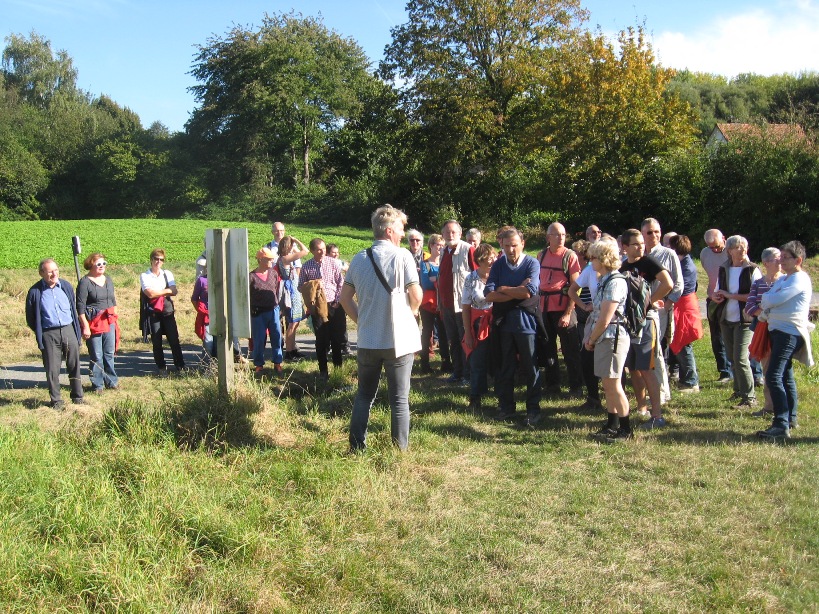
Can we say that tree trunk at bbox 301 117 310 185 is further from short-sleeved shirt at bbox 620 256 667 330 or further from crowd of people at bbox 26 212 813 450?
short-sleeved shirt at bbox 620 256 667 330

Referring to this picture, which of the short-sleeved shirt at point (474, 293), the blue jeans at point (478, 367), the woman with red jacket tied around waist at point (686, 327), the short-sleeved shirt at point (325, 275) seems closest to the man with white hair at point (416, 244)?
the short-sleeved shirt at point (325, 275)

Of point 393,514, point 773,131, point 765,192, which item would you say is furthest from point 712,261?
point 773,131

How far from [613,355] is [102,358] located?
6.04 m

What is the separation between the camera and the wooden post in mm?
6473

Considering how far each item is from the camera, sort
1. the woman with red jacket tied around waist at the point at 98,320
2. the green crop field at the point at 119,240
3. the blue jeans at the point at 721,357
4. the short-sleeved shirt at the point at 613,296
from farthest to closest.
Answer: the green crop field at the point at 119,240, the woman with red jacket tied around waist at the point at 98,320, the blue jeans at the point at 721,357, the short-sleeved shirt at the point at 613,296

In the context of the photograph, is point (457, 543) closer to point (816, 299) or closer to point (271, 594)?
point (271, 594)

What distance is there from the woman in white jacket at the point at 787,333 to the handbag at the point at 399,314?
316 centimetres

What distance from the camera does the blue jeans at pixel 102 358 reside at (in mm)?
8305

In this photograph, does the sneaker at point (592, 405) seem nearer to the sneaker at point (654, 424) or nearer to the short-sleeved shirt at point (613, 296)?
the sneaker at point (654, 424)

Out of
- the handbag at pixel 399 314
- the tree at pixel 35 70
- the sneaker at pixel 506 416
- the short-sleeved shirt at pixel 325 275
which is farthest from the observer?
the tree at pixel 35 70

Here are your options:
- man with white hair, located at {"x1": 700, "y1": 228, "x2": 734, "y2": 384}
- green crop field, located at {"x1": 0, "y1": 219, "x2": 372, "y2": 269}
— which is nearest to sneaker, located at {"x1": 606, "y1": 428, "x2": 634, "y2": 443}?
man with white hair, located at {"x1": 700, "y1": 228, "x2": 734, "y2": 384}

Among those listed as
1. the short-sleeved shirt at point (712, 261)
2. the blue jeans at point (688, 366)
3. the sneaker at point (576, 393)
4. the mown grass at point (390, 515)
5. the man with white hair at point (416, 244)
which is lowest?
the mown grass at point (390, 515)

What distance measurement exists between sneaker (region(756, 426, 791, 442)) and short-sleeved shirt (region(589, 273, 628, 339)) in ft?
4.81

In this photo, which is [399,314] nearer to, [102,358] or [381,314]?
[381,314]
